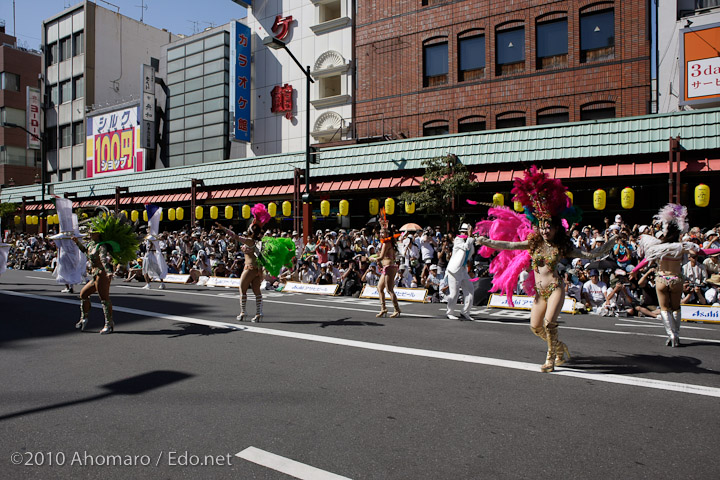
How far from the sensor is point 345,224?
24.4 m

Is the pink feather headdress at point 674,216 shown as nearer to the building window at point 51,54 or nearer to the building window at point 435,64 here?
the building window at point 435,64

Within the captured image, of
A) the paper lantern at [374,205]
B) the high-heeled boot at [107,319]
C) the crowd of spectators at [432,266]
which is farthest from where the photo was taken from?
the paper lantern at [374,205]

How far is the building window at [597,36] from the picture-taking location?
63.9ft

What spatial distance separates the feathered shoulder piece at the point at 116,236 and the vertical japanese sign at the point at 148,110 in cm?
2796

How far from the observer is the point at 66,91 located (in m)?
43.5

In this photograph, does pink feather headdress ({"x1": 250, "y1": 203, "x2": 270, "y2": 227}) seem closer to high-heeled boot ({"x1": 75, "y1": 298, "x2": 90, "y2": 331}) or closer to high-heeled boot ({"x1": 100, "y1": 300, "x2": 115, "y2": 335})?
high-heeled boot ({"x1": 100, "y1": 300, "x2": 115, "y2": 335})

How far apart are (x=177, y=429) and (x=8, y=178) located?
53895mm

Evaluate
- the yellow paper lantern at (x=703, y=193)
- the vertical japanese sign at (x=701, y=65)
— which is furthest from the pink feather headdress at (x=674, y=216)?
the vertical japanese sign at (x=701, y=65)

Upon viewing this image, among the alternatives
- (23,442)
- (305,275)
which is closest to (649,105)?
(305,275)

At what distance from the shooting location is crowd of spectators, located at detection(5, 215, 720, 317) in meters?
11.3

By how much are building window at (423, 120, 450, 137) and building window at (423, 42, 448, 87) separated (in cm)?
189

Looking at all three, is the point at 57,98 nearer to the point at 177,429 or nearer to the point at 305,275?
the point at 305,275

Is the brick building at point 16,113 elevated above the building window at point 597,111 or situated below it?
above

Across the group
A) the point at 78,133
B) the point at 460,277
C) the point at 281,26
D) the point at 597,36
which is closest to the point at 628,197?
the point at 597,36
